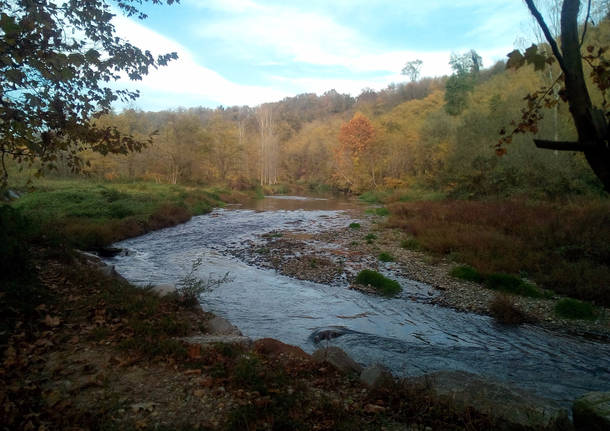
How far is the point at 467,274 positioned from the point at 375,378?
758cm

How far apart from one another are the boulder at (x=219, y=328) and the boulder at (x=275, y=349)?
0.98 m

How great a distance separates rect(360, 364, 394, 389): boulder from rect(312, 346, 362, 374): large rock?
14.2 inches

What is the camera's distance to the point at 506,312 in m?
8.22

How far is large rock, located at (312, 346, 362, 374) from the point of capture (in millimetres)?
5344

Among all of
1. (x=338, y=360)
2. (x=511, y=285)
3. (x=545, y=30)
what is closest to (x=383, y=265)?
(x=511, y=285)

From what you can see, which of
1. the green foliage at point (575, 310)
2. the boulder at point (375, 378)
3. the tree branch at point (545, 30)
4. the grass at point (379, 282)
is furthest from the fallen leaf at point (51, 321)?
the green foliage at point (575, 310)

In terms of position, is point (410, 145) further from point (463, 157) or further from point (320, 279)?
point (320, 279)

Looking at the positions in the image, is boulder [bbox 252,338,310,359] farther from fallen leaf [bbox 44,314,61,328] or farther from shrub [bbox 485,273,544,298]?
shrub [bbox 485,273,544,298]

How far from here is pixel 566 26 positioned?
2.25 m

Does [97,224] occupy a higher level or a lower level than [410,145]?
lower

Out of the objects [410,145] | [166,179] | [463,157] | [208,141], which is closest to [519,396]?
[463,157]

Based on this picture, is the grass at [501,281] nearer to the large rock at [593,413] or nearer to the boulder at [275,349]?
the large rock at [593,413]

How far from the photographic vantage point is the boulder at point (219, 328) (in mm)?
6734

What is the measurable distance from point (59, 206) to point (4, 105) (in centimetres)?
1697
